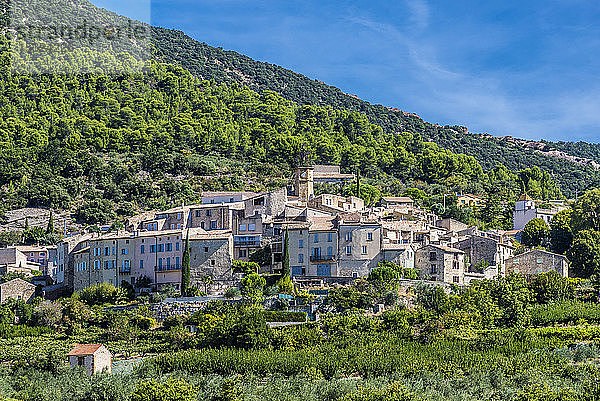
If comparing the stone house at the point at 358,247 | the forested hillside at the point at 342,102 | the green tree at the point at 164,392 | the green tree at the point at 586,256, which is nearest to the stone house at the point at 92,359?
the green tree at the point at 164,392

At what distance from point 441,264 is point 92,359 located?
25403 mm

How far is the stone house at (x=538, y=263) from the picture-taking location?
66625 mm

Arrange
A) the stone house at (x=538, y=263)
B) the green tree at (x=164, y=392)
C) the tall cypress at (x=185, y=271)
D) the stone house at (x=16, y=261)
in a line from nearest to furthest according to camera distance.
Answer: the green tree at (x=164, y=392) → the tall cypress at (x=185, y=271) → the stone house at (x=538, y=263) → the stone house at (x=16, y=261)

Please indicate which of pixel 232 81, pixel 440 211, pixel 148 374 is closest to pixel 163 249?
pixel 148 374

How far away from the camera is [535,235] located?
77.6 m

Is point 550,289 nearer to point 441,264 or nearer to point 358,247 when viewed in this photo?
point 441,264

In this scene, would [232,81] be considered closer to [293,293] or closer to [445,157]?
[445,157]

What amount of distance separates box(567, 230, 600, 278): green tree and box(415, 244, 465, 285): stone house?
1125 cm

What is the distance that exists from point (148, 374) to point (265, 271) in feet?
58.2

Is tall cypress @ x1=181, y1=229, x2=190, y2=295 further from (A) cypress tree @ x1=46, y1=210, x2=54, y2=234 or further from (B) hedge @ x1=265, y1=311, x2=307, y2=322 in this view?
(A) cypress tree @ x1=46, y1=210, x2=54, y2=234

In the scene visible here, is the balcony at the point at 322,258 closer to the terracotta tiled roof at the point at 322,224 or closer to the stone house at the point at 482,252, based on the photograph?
the terracotta tiled roof at the point at 322,224

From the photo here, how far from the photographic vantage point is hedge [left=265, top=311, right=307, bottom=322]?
5484cm

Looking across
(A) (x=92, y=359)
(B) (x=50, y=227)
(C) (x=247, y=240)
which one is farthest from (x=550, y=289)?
(B) (x=50, y=227)

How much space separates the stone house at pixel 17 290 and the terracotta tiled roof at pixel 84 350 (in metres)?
15.8
